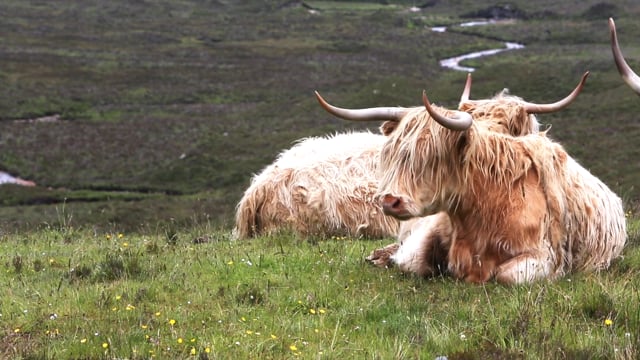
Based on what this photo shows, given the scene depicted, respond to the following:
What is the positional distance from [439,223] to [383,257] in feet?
2.17

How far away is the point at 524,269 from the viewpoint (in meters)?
5.79

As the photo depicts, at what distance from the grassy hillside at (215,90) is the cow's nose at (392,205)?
23.6 ft

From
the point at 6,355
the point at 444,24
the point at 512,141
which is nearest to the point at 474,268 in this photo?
the point at 512,141

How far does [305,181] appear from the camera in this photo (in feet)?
31.8

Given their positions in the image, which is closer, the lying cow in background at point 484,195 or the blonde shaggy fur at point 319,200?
the lying cow in background at point 484,195

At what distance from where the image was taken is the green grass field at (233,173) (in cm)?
475

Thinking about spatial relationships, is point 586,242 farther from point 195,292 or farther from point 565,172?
point 195,292

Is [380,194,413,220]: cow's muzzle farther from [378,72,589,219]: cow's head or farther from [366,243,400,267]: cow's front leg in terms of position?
[366,243,400,267]: cow's front leg

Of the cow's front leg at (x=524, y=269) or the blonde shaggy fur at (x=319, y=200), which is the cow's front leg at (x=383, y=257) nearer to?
the cow's front leg at (x=524, y=269)

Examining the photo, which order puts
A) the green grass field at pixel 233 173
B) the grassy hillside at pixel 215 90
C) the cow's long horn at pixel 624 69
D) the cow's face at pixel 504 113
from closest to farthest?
the green grass field at pixel 233 173 < the cow's long horn at pixel 624 69 < the cow's face at pixel 504 113 < the grassy hillside at pixel 215 90

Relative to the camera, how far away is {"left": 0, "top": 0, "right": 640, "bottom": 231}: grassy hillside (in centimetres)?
3353

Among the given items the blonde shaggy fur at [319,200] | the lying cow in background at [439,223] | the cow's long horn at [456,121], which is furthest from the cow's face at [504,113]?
the blonde shaggy fur at [319,200]

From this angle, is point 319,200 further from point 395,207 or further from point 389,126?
point 395,207

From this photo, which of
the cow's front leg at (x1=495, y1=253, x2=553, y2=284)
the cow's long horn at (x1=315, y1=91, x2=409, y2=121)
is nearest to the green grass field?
the cow's front leg at (x1=495, y1=253, x2=553, y2=284)
